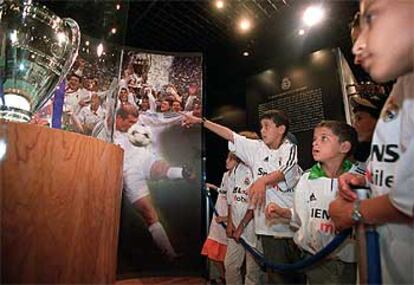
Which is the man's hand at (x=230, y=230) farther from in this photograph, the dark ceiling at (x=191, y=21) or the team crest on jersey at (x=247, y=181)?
the dark ceiling at (x=191, y=21)

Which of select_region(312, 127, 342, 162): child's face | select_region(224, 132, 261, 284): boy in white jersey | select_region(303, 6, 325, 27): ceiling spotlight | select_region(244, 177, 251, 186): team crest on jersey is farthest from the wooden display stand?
select_region(303, 6, 325, 27): ceiling spotlight

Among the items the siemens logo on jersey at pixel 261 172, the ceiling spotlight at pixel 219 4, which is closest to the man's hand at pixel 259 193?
the siemens logo on jersey at pixel 261 172

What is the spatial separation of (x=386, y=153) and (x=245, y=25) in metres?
2.63

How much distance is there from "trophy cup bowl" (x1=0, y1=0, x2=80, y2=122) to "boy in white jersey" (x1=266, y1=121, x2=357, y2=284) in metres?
1.09

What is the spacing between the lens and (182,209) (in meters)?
2.93

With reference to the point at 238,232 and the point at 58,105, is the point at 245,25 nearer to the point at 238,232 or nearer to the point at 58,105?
the point at 238,232

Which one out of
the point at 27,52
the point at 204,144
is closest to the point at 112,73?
the point at 27,52

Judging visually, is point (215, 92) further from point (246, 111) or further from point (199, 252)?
point (199, 252)

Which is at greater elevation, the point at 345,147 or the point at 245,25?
the point at 245,25

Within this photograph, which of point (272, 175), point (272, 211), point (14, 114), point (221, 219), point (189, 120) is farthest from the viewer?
point (189, 120)

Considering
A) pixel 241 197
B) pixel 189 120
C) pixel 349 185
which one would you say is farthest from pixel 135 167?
pixel 349 185

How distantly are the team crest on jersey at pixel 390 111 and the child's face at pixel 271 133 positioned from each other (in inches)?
47.6

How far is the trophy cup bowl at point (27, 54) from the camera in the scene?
0.93m

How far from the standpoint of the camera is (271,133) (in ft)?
6.63
